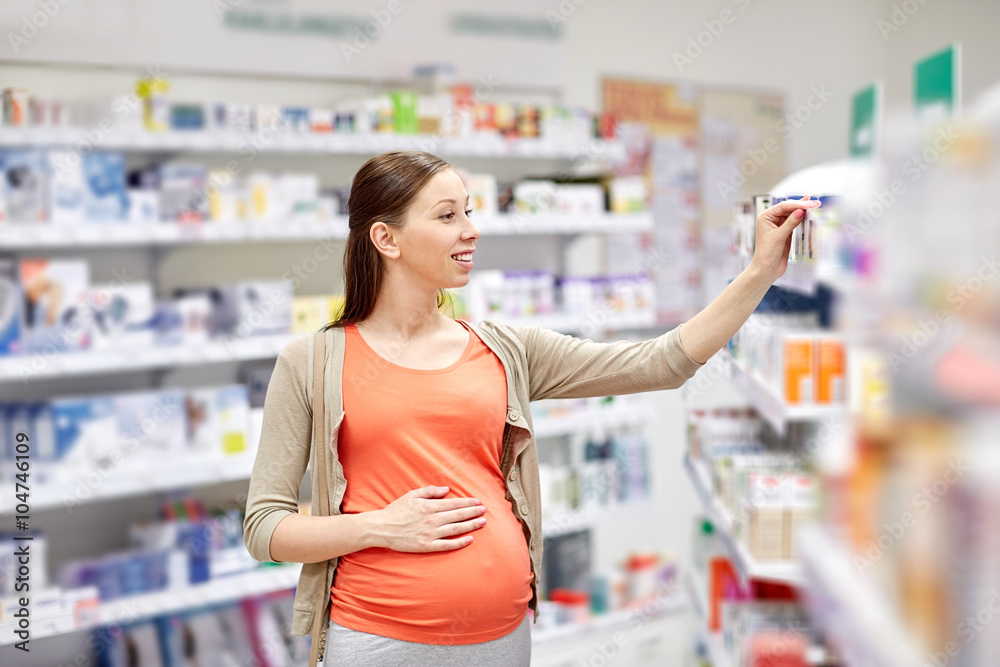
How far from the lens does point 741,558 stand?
257 cm

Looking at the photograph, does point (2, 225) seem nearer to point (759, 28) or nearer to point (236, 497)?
point (236, 497)

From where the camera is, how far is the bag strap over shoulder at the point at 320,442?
163 centimetres

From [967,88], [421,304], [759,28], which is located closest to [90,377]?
[421,304]

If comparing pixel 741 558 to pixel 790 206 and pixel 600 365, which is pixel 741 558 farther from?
pixel 790 206

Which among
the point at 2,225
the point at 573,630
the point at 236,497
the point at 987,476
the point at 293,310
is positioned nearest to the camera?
the point at 987,476

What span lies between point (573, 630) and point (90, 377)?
7.50 feet

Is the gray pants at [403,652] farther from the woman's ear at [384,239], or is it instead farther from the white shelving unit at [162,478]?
the white shelving unit at [162,478]

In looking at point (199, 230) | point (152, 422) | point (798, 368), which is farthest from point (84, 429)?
point (798, 368)

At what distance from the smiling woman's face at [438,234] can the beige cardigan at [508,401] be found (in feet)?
0.51

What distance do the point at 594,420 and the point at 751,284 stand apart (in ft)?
8.35

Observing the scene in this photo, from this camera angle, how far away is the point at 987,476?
746mm

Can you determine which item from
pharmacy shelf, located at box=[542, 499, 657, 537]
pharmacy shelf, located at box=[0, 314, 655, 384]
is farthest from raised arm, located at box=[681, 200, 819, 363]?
pharmacy shelf, located at box=[542, 499, 657, 537]

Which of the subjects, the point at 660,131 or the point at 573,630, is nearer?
the point at 573,630

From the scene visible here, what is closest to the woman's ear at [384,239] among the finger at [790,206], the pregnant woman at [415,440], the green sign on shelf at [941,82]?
the pregnant woman at [415,440]
